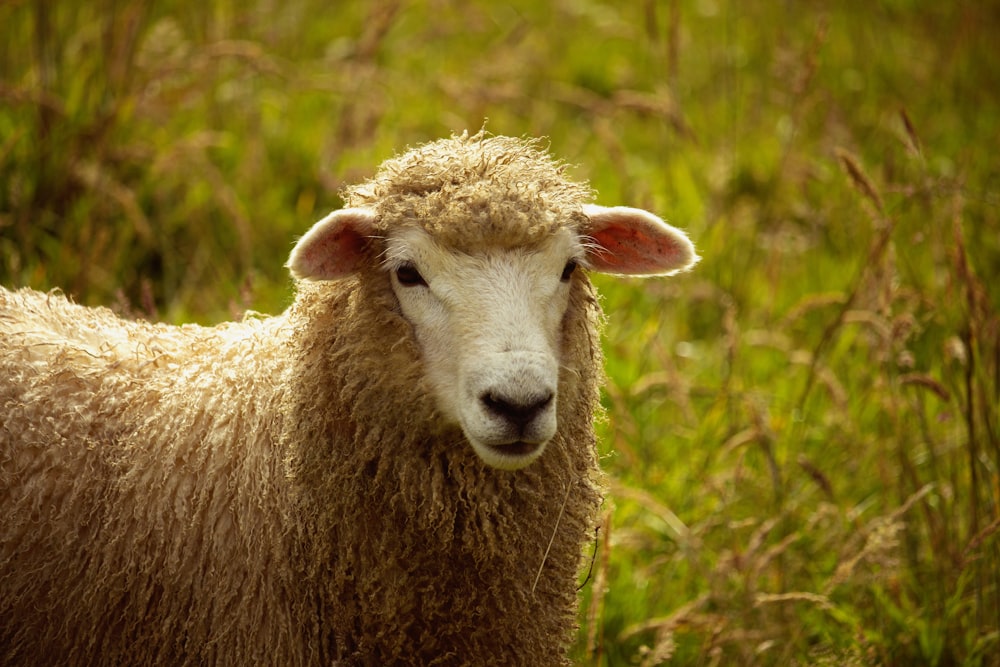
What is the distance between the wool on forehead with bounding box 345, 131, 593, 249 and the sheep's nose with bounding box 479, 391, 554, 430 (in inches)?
15.5

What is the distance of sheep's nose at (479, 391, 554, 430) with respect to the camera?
2109 mm

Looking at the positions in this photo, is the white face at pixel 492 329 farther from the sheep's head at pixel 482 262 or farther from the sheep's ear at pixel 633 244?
the sheep's ear at pixel 633 244

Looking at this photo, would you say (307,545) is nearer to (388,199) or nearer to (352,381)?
(352,381)

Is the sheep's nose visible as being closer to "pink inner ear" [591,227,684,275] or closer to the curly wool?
the curly wool

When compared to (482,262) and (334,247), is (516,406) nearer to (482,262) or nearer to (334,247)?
(482,262)

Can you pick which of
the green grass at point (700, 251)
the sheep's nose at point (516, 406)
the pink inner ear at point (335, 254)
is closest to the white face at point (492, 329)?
the sheep's nose at point (516, 406)

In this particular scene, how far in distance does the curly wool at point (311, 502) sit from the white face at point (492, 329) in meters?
0.06

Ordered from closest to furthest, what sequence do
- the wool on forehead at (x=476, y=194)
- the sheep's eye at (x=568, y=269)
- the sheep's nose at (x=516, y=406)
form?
the sheep's nose at (x=516, y=406), the wool on forehead at (x=476, y=194), the sheep's eye at (x=568, y=269)

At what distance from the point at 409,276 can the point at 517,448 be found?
19.4 inches

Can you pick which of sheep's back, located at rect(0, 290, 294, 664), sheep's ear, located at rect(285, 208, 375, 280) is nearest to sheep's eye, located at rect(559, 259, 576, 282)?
sheep's ear, located at rect(285, 208, 375, 280)

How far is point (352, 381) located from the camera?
2422mm

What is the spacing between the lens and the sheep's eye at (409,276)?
7.83 feet

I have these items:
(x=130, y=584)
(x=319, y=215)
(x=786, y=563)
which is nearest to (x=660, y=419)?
(x=786, y=563)

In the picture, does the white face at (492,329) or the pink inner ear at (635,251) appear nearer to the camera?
the white face at (492,329)
